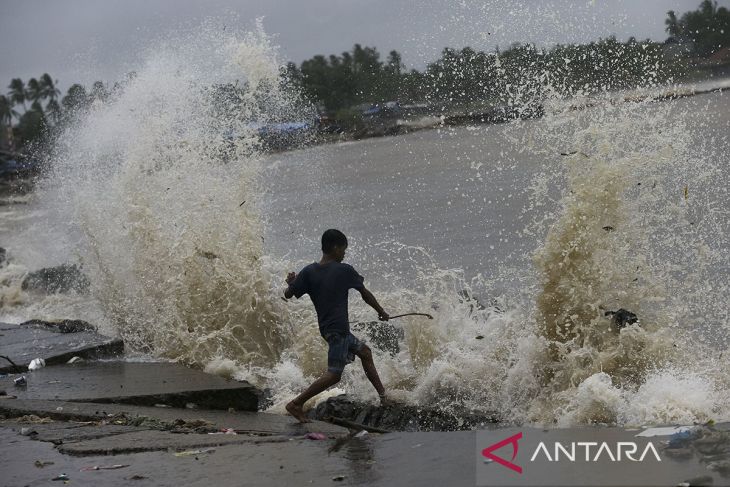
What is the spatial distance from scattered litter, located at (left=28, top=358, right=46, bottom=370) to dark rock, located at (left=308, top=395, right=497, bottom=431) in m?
2.70

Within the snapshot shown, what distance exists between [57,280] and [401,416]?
12.6 m

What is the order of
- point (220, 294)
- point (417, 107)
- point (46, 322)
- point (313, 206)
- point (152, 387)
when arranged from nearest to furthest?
point (152, 387) → point (220, 294) → point (46, 322) → point (313, 206) → point (417, 107)

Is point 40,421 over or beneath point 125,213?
beneath

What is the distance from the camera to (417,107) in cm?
4469

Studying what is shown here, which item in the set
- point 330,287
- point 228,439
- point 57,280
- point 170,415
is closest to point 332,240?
point 330,287

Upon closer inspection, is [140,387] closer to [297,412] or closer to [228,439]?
[297,412]

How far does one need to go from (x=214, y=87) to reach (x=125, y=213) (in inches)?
108

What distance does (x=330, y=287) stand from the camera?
6.60 m

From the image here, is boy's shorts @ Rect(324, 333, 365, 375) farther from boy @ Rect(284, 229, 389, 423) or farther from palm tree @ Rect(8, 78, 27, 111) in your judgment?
palm tree @ Rect(8, 78, 27, 111)

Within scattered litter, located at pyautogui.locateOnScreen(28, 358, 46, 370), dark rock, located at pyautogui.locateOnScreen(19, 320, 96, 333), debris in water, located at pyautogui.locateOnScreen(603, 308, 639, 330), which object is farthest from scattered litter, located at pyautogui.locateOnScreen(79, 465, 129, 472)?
dark rock, located at pyautogui.locateOnScreen(19, 320, 96, 333)

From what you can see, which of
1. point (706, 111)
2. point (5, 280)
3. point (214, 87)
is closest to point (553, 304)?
point (214, 87)

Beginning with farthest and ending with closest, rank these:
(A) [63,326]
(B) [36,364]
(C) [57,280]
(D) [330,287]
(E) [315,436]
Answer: (C) [57,280] < (A) [63,326] < (B) [36,364] < (D) [330,287] < (E) [315,436]

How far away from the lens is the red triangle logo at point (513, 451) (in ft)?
15.3

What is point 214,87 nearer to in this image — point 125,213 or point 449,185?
point 125,213
